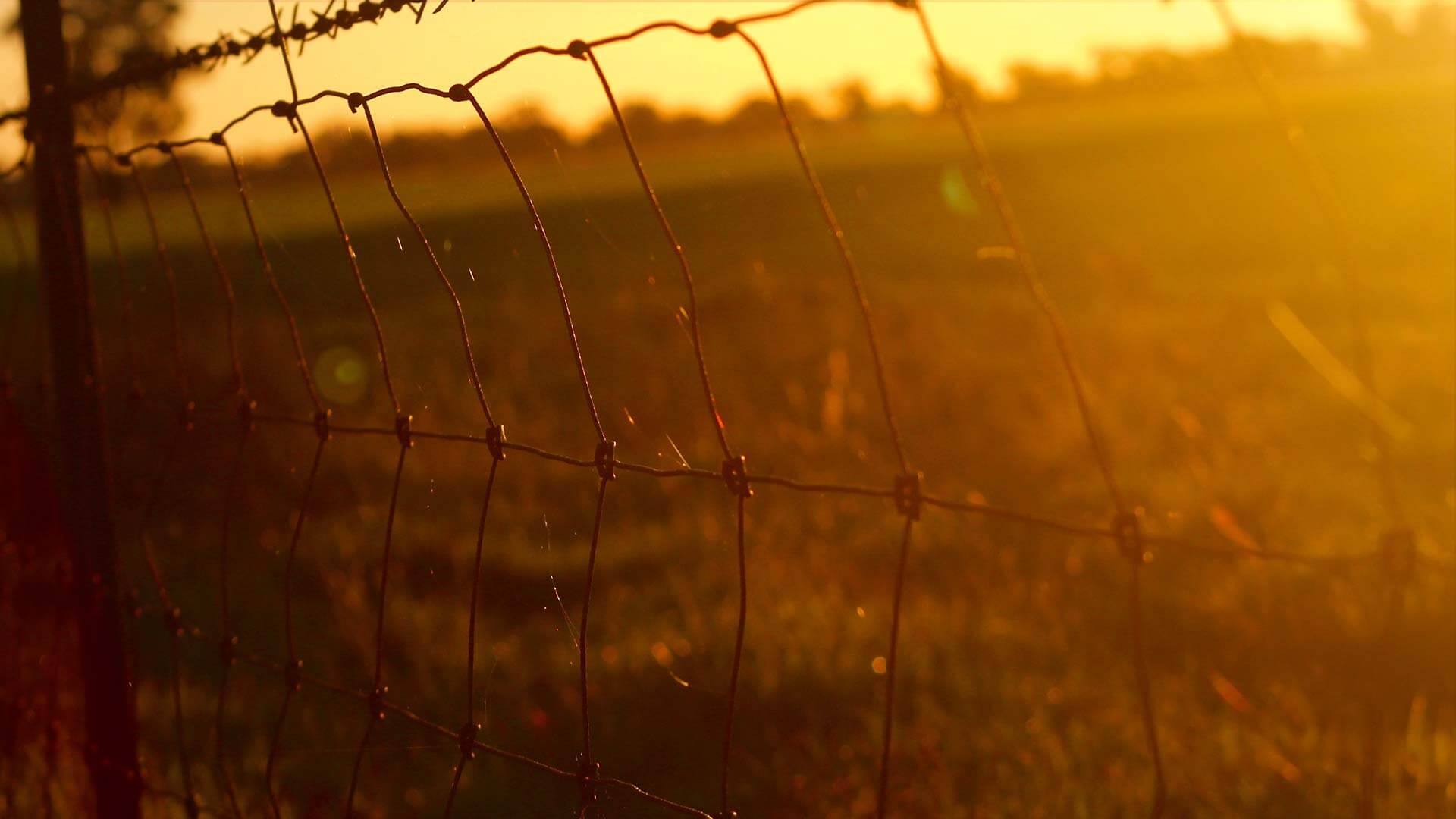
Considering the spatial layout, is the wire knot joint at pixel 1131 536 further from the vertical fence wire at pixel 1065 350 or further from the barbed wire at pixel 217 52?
the barbed wire at pixel 217 52

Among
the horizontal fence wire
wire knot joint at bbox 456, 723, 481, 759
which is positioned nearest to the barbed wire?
the horizontal fence wire

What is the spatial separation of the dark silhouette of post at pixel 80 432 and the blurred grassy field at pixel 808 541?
10 cm

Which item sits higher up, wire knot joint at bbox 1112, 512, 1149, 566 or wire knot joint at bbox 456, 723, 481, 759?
wire knot joint at bbox 1112, 512, 1149, 566

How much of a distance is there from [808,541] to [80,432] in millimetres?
2374

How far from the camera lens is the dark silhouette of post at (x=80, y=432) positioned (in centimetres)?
192

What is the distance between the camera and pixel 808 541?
3977mm

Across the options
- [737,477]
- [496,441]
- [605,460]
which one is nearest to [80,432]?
[496,441]

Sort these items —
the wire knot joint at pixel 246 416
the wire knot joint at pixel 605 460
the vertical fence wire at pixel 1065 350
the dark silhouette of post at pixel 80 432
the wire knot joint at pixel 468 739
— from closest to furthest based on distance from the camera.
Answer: the vertical fence wire at pixel 1065 350
the wire knot joint at pixel 605 460
the wire knot joint at pixel 468 739
the wire knot joint at pixel 246 416
the dark silhouette of post at pixel 80 432

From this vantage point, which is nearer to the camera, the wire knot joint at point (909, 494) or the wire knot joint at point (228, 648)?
the wire knot joint at point (909, 494)

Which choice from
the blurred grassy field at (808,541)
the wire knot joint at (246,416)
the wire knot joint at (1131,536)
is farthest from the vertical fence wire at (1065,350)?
the wire knot joint at (246,416)

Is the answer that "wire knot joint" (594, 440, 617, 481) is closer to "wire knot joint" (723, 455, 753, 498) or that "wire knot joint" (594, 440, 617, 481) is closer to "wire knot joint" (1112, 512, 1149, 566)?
"wire knot joint" (723, 455, 753, 498)

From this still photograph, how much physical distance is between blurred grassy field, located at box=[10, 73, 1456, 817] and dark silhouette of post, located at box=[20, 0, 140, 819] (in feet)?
0.33

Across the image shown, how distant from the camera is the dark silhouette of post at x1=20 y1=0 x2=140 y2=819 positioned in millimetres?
1921

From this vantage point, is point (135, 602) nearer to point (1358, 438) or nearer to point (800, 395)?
point (800, 395)
